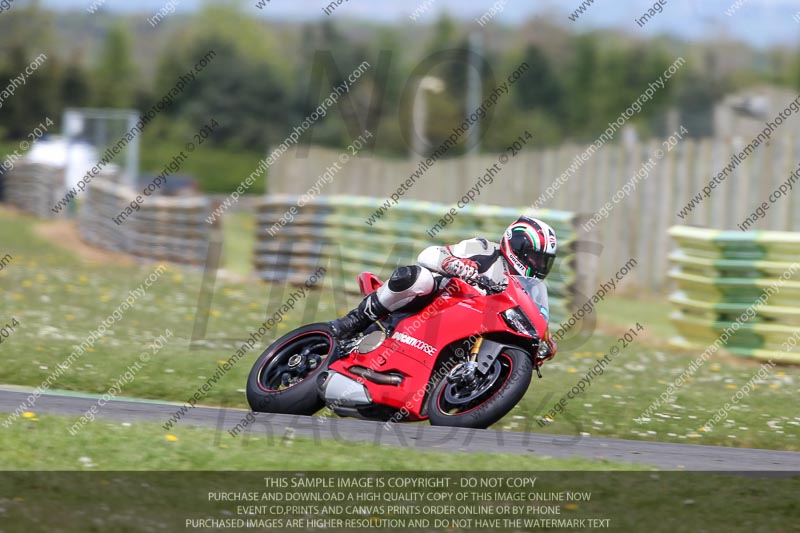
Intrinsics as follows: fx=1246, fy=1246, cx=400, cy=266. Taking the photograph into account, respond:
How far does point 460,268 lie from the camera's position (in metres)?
8.65

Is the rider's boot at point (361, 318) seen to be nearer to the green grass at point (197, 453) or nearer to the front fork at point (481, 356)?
the front fork at point (481, 356)

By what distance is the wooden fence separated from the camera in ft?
64.2

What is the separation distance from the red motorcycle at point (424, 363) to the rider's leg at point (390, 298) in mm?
92

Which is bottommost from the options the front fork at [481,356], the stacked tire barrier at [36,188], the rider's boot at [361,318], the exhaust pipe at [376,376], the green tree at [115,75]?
the exhaust pipe at [376,376]

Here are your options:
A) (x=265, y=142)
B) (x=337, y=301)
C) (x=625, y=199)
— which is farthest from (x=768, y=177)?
(x=265, y=142)

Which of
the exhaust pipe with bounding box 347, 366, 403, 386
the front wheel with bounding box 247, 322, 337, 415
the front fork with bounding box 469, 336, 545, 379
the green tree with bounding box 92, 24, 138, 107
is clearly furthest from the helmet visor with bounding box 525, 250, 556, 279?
the green tree with bounding box 92, 24, 138, 107

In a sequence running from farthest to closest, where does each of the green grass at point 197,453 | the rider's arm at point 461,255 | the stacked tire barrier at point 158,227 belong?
the stacked tire barrier at point 158,227
the rider's arm at point 461,255
the green grass at point 197,453

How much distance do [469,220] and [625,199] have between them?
579 centimetres

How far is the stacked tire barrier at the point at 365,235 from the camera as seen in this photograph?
15.9 m

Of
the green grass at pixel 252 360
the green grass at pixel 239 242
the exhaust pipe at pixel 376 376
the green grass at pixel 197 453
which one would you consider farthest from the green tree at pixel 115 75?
the green grass at pixel 197 453

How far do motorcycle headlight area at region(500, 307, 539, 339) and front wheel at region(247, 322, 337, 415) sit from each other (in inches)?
50.9

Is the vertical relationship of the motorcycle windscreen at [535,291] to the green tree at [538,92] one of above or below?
below

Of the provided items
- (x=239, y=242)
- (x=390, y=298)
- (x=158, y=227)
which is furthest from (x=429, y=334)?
(x=239, y=242)

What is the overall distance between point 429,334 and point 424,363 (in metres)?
0.20
